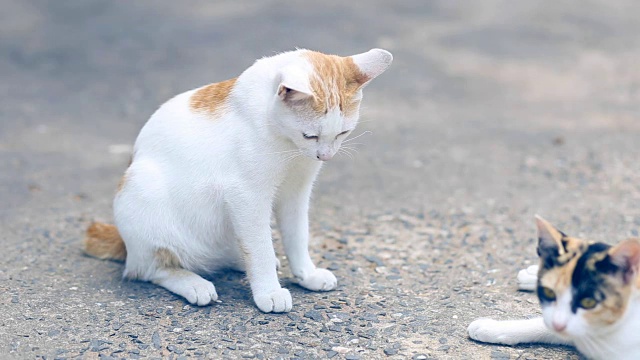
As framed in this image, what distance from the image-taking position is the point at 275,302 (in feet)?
10.8

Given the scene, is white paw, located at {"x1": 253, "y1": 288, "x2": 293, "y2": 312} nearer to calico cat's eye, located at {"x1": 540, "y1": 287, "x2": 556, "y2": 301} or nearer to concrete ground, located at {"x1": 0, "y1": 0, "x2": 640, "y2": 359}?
concrete ground, located at {"x1": 0, "y1": 0, "x2": 640, "y2": 359}

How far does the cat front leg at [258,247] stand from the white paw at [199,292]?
0.65 feet

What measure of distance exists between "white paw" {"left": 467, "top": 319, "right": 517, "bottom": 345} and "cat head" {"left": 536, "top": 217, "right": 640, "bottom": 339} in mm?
461

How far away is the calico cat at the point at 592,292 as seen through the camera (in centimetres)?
255

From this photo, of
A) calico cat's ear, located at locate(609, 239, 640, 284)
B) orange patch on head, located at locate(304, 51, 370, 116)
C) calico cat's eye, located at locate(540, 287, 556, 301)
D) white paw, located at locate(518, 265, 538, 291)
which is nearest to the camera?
calico cat's ear, located at locate(609, 239, 640, 284)

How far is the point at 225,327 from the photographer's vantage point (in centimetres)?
321

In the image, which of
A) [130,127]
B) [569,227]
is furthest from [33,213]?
[569,227]

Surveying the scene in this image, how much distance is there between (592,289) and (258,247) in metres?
1.42

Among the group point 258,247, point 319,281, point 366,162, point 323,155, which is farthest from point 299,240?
point 366,162

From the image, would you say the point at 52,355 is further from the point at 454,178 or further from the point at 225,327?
the point at 454,178

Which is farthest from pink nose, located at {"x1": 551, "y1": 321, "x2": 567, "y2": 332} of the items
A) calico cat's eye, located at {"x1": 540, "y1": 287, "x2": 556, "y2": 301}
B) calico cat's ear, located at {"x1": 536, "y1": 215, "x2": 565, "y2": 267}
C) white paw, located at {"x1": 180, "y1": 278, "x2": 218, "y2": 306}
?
white paw, located at {"x1": 180, "y1": 278, "x2": 218, "y2": 306}

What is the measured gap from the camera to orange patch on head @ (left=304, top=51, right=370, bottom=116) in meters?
3.00

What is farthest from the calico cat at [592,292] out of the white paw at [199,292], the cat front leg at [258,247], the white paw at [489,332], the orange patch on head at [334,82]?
the white paw at [199,292]

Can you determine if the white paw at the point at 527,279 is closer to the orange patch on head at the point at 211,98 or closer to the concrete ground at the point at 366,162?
the concrete ground at the point at 366,162
